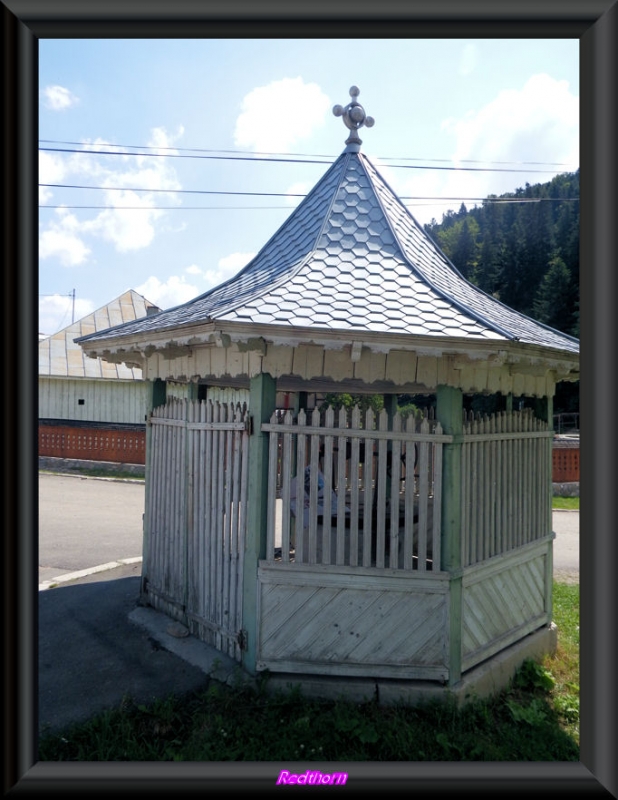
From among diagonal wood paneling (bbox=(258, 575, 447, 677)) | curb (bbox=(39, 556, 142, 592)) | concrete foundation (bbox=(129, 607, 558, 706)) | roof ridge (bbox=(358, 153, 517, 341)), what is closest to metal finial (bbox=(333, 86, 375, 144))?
roof ridge (bbox=(358, 153, 517, 341))

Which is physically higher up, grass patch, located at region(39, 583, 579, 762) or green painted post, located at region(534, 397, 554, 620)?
green painted post, located at region(534, 397, 554, 620)

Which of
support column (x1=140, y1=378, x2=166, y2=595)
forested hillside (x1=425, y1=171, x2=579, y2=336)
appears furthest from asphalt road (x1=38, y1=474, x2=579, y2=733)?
forested hillside (x1=425, y1=171, x2=579, y2=336)

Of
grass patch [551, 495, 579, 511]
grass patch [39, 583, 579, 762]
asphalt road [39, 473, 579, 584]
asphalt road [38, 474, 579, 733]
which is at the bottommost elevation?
grass patch [551, 495, 579, 511]

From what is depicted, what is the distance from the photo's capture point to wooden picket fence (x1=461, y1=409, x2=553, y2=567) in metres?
4.62

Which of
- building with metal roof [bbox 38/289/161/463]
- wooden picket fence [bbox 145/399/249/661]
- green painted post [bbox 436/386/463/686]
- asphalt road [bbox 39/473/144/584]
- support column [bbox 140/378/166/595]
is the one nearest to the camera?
green painted post [bbox 436/386/463/686]

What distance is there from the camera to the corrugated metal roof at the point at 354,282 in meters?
3.86

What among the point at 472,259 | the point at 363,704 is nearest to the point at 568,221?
the point at 472,259

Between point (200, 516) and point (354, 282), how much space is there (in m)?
2.61

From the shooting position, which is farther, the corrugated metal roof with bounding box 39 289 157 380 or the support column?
the corrugated metal roof with bounding box 39 289 157 380

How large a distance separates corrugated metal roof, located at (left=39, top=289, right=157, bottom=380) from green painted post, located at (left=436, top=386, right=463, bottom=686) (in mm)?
18277

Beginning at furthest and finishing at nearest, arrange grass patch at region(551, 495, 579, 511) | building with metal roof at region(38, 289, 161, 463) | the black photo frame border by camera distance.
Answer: building with metal roof at region(38, 289, 161, 463), grass patch at region(551, 495, 579, 511), the black photo frame border

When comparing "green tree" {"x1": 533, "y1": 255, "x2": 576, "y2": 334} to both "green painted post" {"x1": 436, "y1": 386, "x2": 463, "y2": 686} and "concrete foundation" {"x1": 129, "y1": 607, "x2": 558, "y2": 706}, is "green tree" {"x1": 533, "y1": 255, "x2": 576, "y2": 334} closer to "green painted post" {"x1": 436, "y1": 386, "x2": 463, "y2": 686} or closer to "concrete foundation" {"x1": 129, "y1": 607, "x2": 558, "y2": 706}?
"concrete foundation" {"x1": 129, "y1": 607, "x2": 558, "y2": 706}
